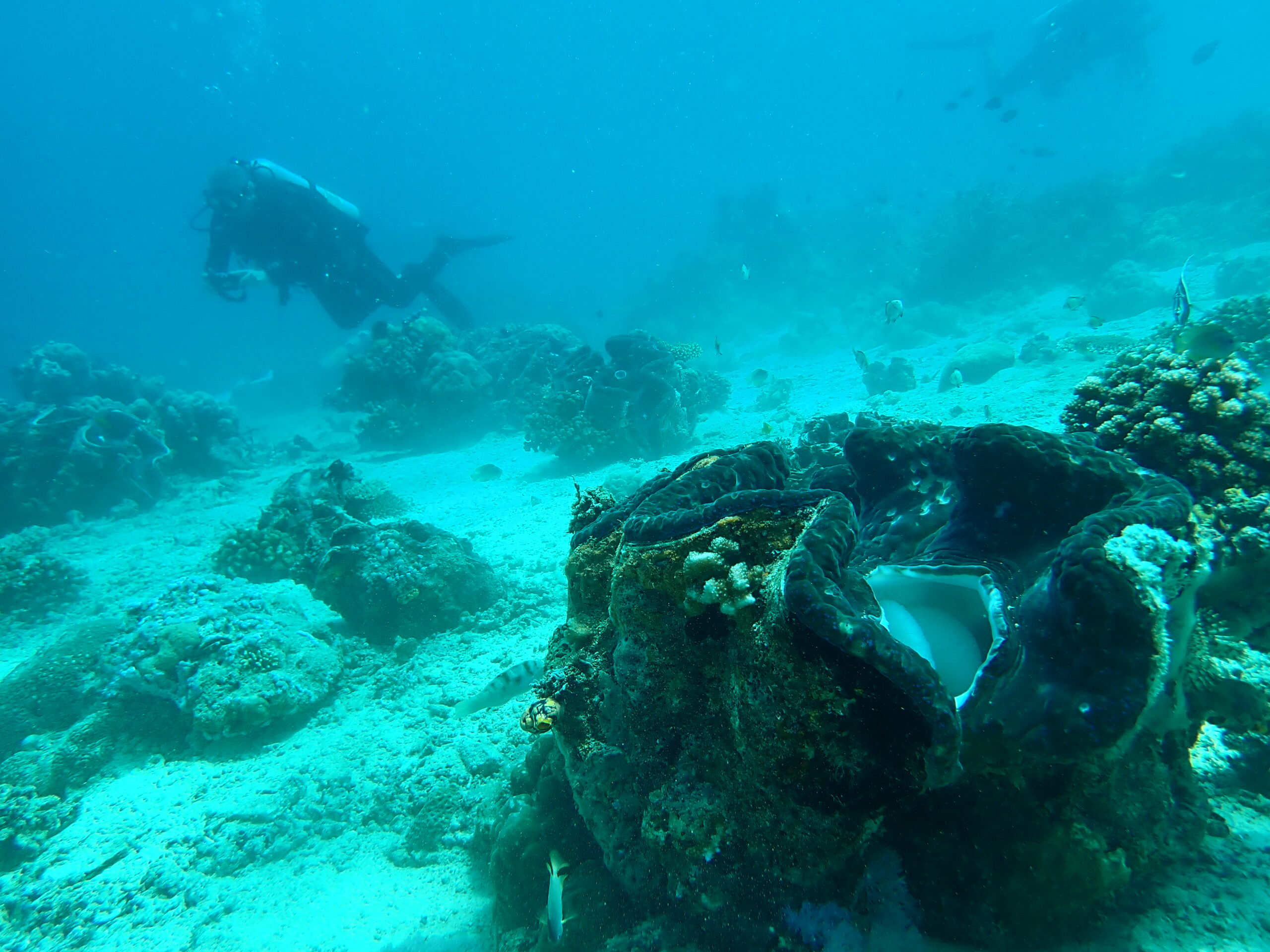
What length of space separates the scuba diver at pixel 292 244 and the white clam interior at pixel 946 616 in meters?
19.6

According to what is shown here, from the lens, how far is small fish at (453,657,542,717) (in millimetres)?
4859

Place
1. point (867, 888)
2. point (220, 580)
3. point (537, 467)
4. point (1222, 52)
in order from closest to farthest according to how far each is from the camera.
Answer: point (867, 888), point (220, 580), point (537, 467), point (1222, 52)

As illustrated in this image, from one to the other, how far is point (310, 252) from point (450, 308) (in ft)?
19.5

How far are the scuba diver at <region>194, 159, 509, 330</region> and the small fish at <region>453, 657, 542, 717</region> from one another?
1678 centimetres

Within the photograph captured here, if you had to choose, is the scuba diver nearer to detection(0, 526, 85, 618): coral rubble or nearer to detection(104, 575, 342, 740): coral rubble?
detection(0, 526, 85, 618): coral rubble

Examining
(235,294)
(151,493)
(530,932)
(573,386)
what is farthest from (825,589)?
(235,294)

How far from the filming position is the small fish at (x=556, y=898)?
9.27ft

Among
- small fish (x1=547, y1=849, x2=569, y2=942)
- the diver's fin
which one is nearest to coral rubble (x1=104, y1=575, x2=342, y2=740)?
small fish (x1=547, y1=849, x2=569, y2=942)

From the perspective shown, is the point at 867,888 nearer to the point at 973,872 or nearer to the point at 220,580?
the point at 973,872

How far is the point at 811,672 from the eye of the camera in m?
1.86

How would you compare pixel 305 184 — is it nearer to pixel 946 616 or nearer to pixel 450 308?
pixel 450 308

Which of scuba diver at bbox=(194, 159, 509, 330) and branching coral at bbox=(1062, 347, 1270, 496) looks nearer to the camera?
branching coral at bbox=(1062, 347, 1270, 496)

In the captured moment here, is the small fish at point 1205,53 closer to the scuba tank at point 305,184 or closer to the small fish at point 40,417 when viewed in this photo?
the scuba tank at point 305,184

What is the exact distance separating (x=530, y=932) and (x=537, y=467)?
1086 centimetres
